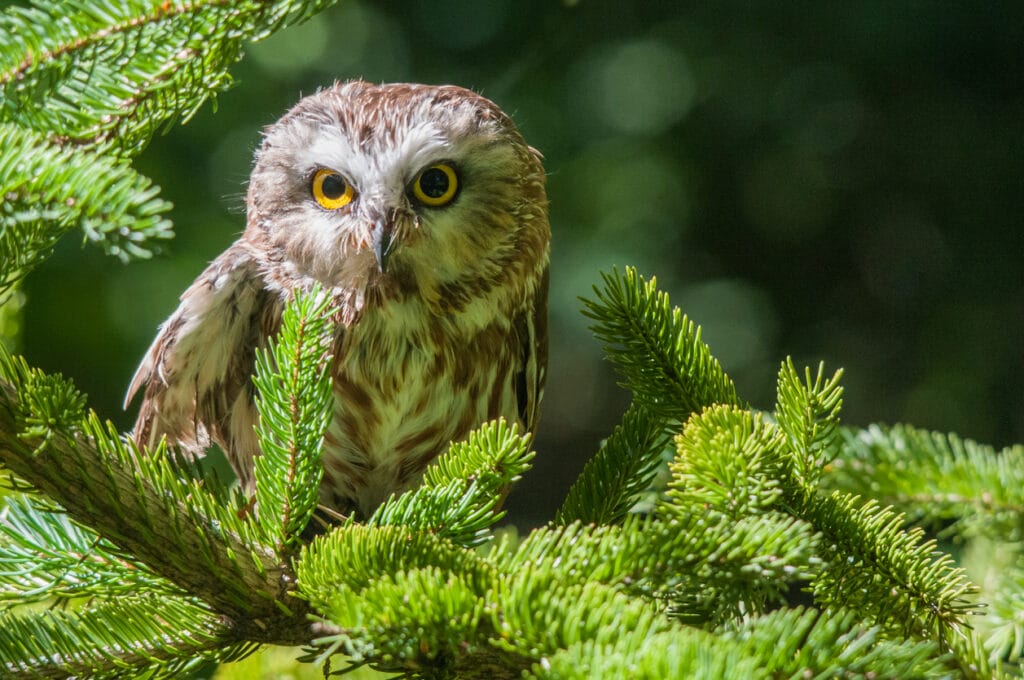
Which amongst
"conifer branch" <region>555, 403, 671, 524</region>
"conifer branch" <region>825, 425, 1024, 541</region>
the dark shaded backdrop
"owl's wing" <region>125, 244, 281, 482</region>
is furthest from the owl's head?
the dark shaded backdrop

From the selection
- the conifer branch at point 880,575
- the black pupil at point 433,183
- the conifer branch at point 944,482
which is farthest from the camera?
the black pupil at point 433,183

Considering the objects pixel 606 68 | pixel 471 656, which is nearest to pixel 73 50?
pixel 471 656

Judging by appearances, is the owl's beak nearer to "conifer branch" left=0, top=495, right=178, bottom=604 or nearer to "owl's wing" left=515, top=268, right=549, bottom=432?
"owl's wing" left=515, top=268, right=549, bottom=432

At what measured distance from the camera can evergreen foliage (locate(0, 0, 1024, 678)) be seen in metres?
1.03

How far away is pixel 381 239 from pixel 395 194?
16 cm

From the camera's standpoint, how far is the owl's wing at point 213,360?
2.28 meters

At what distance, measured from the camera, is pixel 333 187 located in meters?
2.33

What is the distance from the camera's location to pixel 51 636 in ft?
4.15

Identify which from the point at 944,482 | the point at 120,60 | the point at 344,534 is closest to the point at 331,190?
the point at 120,60

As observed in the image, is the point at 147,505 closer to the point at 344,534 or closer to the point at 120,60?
the point at 344,534

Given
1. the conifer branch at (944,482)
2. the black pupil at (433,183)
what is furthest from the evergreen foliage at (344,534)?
the black pupil at (433,183)

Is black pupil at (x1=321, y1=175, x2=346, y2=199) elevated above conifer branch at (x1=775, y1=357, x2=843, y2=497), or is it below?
above

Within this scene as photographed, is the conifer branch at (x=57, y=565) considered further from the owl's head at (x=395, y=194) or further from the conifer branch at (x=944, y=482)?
the conifer branch at (x=944, y=482)

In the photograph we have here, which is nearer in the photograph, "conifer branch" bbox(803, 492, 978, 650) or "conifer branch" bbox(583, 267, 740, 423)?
"conifer branch" bbox(803, 492, 978, 650)
